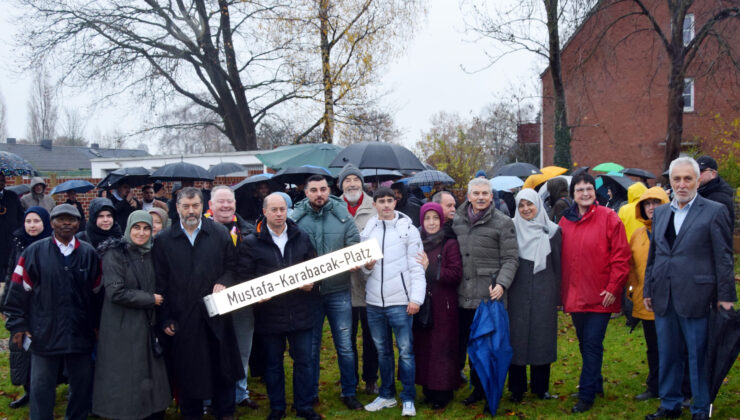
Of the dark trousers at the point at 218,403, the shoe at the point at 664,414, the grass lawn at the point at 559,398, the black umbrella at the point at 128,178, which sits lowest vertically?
the grass lawn at the point at 559,398

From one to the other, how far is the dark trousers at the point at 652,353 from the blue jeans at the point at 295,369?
3.23 meters

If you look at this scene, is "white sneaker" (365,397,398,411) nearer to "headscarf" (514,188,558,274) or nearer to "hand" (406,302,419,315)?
"hand" (406,302,419,315)

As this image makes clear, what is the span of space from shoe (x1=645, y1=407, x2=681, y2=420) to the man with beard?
2.58 meters

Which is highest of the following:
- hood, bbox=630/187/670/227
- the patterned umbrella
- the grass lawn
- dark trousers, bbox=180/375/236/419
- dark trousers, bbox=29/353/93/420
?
the patterned umbrella

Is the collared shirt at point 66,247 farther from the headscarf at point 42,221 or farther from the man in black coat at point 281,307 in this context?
A: the headscarf at point 42,221

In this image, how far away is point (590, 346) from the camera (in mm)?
5352

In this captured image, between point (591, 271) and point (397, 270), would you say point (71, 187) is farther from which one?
point (591, 271)

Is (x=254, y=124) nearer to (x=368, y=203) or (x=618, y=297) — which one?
(x=368, y=203)

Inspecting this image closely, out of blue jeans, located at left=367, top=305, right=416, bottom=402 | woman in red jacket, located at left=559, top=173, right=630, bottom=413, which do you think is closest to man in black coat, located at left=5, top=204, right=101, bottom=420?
blue jeans, located at left=367, top=305, right=416, bottom=402

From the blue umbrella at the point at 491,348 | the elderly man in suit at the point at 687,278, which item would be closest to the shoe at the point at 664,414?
the elderly man in suit at the point at 687,278

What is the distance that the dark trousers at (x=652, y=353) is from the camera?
5.67m

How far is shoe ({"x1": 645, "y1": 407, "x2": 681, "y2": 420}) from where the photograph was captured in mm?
5016

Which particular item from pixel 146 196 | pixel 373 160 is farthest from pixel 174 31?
pixel 373 160

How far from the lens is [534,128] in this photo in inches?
1299
